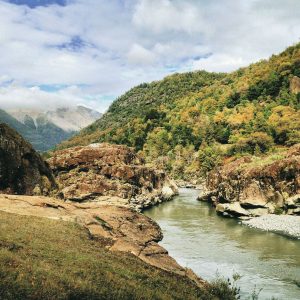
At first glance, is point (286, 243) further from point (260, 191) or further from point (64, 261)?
point (64, 261)

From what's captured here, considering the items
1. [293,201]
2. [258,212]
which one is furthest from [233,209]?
[293,201]

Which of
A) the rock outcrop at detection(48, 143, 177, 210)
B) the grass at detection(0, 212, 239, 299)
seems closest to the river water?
the grass at detection(0, 212, 239, 299)

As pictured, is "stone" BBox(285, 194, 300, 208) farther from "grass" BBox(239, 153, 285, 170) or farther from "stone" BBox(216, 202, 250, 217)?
"grass" BBox(239, 153, 285, 170)

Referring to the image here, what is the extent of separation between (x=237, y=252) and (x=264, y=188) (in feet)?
74.3

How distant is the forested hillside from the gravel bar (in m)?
50.2

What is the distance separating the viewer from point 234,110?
468 feet

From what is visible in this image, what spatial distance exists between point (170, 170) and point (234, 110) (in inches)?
1239

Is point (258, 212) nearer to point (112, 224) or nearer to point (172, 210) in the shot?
point (172, 210)

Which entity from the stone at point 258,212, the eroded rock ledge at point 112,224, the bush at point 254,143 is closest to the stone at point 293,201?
the stone at point 258,212

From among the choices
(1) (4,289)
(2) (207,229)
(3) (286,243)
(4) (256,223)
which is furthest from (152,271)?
(4) (256,223)

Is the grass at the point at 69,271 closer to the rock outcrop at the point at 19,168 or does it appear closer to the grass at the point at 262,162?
the rock outcrop at the point at 19,168

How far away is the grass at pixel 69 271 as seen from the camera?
15109 millimetres

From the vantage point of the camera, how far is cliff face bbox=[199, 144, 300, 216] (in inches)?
2293

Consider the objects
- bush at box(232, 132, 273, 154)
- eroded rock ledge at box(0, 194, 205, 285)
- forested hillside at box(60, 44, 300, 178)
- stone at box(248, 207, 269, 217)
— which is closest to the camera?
eroded rock ledge at box(0, 194, 205, 285)
